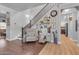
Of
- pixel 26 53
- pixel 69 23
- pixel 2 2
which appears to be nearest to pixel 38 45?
pixel 26 53

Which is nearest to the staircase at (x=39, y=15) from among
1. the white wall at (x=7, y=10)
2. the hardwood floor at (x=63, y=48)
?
the white wall at (x=7, y=10)

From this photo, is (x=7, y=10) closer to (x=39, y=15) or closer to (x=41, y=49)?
(x=39, y=15)

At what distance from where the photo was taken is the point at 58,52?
8.18 feet

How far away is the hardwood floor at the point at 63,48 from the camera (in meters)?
2.46

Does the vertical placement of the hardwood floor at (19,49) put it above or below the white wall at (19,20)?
below

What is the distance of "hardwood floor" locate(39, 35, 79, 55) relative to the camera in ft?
8.08

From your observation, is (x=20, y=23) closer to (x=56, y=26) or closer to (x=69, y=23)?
(x=56, y=26)

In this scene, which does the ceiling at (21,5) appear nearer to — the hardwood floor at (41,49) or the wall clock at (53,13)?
the wall clock at (53,13)

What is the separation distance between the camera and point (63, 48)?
2.48 m

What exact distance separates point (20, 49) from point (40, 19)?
2.50 ft

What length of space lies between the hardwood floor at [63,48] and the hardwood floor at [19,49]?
146 millimetres

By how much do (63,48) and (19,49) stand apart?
93cm

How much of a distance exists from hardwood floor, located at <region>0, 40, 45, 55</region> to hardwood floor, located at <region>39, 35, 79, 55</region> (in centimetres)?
15

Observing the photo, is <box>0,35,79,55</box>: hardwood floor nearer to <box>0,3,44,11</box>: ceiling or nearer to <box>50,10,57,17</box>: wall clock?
<box>50,10,57,17</box>: wall clock
